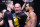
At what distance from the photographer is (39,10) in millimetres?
3846

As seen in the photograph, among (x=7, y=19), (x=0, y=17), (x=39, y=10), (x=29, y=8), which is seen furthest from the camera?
(x=39, y=10)

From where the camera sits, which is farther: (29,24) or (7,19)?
(29,24)

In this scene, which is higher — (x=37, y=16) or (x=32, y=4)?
(x=32, y=4)

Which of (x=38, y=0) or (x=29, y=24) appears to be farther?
(x=38, y=0)

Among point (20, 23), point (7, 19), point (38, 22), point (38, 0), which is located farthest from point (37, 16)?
point (7, 19)

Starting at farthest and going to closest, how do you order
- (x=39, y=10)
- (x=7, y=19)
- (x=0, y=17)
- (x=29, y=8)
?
(x=39, y=10)
(x=29, y=8)
(x=0, y=17)
(x=7, y=19)

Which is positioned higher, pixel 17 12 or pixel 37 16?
pixel 17 12

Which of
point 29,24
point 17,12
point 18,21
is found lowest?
point 29,24

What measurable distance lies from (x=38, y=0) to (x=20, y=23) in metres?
1.38

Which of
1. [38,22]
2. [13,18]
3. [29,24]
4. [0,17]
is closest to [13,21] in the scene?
[13,18]

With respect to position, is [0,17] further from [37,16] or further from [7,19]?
[37,16]

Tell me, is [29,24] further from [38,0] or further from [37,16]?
[38,0]

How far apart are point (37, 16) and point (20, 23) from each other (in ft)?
3.49

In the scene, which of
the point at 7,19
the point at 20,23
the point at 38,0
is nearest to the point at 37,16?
the point at 38,0
